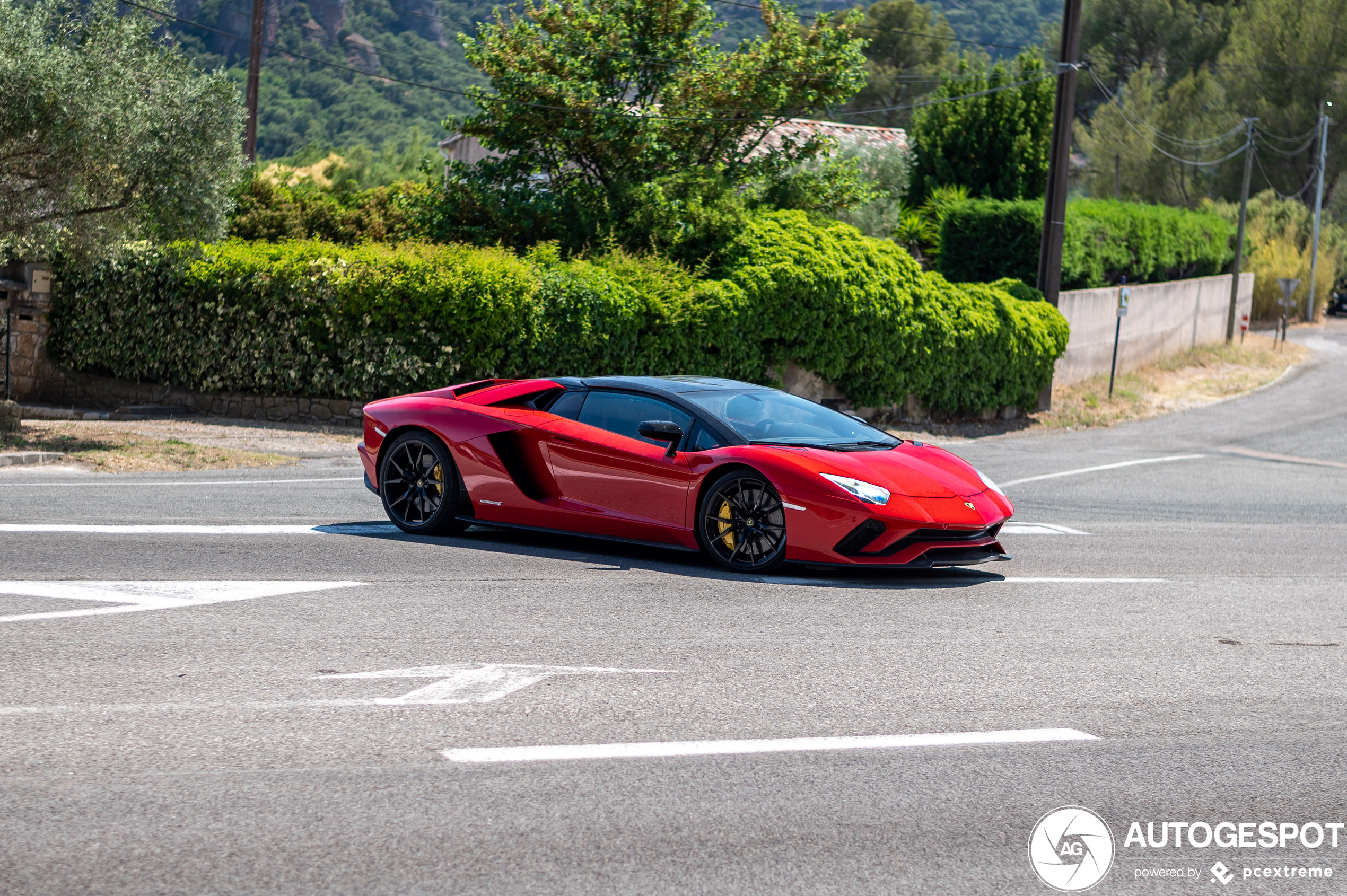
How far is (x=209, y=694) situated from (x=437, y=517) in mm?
4130

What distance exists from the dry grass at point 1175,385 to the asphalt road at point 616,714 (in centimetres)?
1772

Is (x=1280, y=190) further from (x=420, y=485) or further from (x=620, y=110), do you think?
(x=420, y=485)

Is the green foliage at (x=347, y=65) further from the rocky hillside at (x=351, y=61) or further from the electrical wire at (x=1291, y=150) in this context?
the electrical wire at (x=1291, y=150)

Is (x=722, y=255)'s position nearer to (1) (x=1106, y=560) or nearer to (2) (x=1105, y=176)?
(1) (x=1106, y=560)

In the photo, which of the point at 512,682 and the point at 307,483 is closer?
the point at 512,682

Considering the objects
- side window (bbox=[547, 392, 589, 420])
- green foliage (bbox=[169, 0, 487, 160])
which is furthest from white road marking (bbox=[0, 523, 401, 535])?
green foliage (bbox=[169, 0, 487, 160])

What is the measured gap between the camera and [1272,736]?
5.38 metres

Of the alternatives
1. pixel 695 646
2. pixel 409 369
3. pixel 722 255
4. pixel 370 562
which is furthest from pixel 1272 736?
pixel 722 255

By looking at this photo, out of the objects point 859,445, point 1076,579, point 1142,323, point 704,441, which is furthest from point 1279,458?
point 704,441

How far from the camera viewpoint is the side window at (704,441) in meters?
8.59

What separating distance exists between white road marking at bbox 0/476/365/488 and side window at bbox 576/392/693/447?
553 centimetres

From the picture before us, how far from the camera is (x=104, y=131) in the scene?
16031 mm

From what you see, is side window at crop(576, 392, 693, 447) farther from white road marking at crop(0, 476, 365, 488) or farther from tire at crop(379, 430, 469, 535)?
white road marking at crop(0, 476, 365, 488)

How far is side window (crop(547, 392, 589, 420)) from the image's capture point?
9102 millimetres
